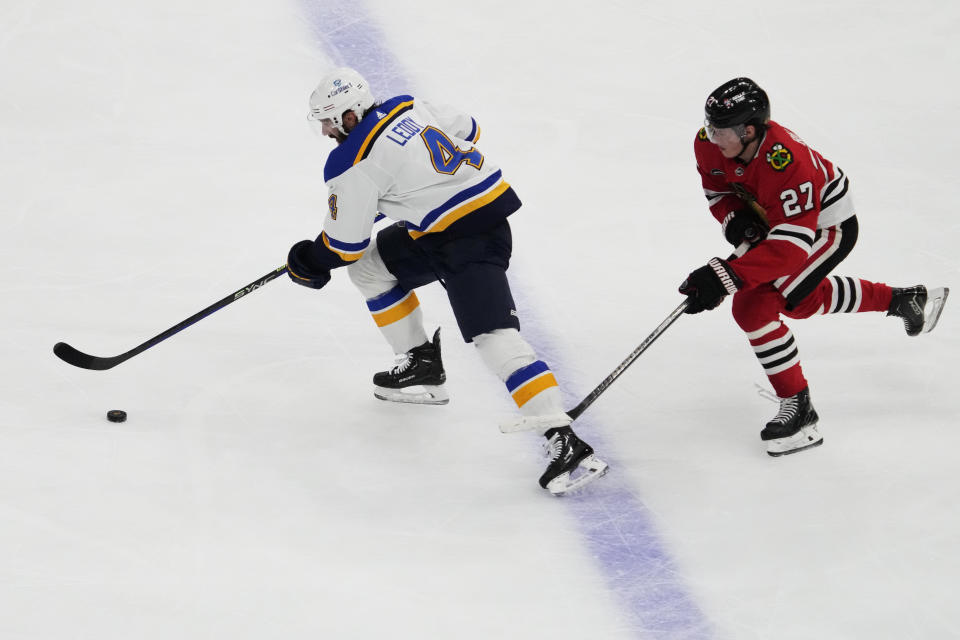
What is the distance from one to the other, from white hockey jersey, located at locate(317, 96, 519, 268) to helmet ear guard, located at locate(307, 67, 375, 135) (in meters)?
0.05

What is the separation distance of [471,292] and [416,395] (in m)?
0.54

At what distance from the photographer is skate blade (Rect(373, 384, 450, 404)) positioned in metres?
3.52

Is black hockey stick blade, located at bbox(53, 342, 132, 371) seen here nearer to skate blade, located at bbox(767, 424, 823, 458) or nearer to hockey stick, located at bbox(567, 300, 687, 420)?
hockey stick, located at bbox(567, 300, 687, 420)

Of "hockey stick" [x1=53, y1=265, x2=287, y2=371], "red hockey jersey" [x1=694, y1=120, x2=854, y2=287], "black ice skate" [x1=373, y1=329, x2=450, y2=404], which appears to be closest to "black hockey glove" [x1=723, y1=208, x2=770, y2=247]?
"red hockey jersey" [x1=694, y1=120, x2=854, y2=287]

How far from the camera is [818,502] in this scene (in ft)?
10.2

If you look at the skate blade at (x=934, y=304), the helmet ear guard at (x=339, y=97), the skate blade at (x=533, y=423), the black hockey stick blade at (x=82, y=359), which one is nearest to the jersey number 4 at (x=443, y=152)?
the helmet ear guard at (x=339, y=97)

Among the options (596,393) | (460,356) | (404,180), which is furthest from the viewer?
(460,356)

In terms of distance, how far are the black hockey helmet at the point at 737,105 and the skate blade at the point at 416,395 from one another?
3.93ft

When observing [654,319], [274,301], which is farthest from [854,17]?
[274,301]

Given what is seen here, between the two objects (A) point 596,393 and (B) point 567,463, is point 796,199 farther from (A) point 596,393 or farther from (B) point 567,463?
(B) point 567,463

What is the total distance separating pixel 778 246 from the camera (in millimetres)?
3043

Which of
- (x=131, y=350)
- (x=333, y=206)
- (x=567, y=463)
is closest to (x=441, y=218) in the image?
(x=333, y=206)

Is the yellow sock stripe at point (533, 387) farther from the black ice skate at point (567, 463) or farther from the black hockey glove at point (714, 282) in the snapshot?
the black hockey glove at point (714, 282)

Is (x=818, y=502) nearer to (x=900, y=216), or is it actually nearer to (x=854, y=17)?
(x=900, y=216)
